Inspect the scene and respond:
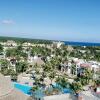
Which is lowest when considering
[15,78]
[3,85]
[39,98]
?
[15,78]

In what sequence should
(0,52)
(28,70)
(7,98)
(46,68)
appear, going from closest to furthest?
(7,98) → (46,68) → (28,70) → (0,52)

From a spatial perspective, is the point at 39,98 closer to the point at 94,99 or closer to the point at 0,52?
the point at 94,99

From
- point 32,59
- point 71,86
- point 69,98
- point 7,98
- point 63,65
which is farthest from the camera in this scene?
point 32,59

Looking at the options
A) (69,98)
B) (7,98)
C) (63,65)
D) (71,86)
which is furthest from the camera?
(63,65)

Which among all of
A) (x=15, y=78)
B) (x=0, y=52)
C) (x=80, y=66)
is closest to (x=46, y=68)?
(x=15, y=78)

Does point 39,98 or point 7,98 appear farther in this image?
point 39,98

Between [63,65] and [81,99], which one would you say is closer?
[81,99]

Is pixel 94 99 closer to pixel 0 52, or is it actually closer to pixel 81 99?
pixel 81 99

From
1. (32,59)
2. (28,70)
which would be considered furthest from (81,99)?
(32,59)

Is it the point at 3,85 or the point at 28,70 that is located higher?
the point at 3,85
